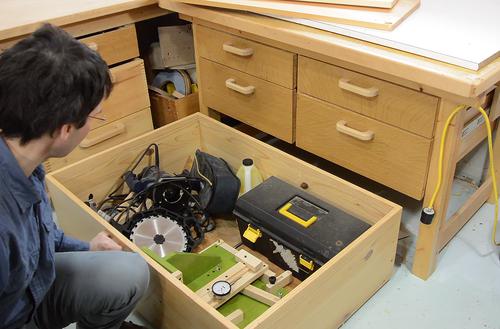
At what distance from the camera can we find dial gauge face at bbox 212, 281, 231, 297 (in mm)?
1281

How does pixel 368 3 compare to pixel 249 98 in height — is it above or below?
above

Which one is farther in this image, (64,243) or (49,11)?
(49,11)

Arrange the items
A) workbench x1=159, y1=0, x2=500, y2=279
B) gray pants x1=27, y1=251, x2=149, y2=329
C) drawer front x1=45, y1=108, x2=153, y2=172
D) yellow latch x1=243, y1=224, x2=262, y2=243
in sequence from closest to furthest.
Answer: gray pants x1=27, y1=251, x2=149, y2=329 < workbench x1=159, y1=0, x2=500, y2=279 < yellow latch x1=243, y1=224, x2=262, y2=243 < drawer front x1=45, y1=108, x2=153, y2=172

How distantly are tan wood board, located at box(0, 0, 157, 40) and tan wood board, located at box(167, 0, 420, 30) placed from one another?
33 centimetres

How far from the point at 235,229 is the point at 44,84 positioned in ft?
3.11

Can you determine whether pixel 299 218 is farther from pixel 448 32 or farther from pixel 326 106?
pixel 448 32

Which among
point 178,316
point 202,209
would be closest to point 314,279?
point 178,316

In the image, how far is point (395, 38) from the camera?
1.29 meters

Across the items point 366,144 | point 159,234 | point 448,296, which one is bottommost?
point 448,296

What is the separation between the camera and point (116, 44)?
174cm

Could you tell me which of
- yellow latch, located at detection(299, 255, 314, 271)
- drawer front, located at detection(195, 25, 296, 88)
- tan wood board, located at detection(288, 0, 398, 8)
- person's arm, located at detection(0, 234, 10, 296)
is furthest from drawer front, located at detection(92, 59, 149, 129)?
person's arm, located at detection(0, 234, 10, 296)

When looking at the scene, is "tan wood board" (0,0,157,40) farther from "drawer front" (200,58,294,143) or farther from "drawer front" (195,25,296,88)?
"drawer front" (200,58,294,143)

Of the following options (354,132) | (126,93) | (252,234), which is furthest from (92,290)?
(126,93)

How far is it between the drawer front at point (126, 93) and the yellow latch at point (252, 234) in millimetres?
Result: 644
